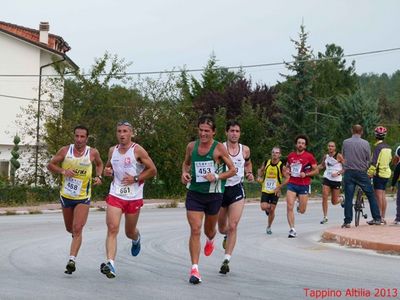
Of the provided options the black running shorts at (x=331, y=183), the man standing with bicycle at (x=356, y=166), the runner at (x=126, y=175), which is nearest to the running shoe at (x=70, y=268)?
the runner at (x=126, y=175)

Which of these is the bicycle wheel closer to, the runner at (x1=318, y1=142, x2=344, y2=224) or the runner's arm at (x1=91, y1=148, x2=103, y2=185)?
the runner at (x1=318, y1=142, x2=344, y2=224)

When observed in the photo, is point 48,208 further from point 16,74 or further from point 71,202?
point 16,74

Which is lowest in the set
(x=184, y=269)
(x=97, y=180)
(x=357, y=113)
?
(x=184, y=269)

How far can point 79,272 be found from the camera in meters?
11.0

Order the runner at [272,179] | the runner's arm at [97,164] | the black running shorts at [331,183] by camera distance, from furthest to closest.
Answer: the black running shorts at [331,183]
the runner at [272,179]
the runner's arm at [97,164]

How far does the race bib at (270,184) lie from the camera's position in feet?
56.1

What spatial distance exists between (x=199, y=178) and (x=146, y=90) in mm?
23763

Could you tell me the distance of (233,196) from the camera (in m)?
11.5

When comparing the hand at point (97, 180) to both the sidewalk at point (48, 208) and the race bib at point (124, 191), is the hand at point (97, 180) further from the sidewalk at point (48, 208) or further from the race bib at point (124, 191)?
the sidewalk at point (48, 208)

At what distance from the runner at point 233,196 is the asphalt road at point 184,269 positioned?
412 millimetres

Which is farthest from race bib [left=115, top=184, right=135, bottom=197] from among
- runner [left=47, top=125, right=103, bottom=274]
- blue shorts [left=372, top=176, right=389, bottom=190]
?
blue shorts [left=372, top=176, right=389, bottom=190]

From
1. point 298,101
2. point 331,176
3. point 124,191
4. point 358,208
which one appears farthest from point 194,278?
point 298,101

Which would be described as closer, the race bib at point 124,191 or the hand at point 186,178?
the hand at point 186,178

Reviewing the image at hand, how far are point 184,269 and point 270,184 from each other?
237 inches
